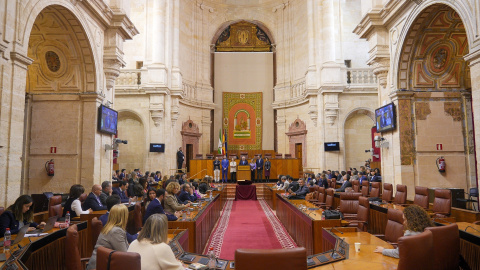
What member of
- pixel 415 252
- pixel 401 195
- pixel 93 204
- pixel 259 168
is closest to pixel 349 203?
pixel 401 195

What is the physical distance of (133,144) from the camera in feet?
53.4

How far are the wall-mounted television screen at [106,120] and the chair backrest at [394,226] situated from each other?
6895mm

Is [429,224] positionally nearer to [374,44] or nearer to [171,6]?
[374,44]

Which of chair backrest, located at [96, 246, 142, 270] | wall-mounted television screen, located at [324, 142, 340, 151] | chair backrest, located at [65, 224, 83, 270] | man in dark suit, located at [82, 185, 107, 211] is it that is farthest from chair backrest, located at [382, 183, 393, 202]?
wall-mounted television screen, located at [324, 142, 340, 151]

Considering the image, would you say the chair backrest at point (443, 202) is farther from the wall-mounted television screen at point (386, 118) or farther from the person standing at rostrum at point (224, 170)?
the person standing at rostrum at point (224, 170)

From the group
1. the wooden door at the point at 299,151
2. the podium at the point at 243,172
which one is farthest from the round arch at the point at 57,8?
the wooden door at the point at 299,151

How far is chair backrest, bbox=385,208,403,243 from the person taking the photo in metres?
4.05

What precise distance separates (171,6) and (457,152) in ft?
45.2

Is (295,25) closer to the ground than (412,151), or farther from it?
farther from it

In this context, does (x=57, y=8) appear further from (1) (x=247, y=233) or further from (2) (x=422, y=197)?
(2) (x=422, y=197)

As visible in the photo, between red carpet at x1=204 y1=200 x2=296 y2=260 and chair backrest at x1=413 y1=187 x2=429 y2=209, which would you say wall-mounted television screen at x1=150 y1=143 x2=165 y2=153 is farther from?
chair backrest at x1=413 y1=187 x2=429 y2=209

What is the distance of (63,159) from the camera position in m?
8.35

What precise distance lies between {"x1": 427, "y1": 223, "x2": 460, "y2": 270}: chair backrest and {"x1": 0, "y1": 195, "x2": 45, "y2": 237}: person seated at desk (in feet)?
14.4

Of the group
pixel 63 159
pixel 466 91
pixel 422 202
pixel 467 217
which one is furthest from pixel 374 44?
pixel 63 159
